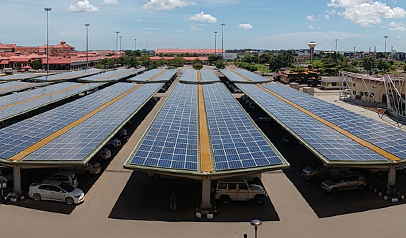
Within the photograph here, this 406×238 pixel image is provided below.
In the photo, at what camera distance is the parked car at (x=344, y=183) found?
50.7 ft

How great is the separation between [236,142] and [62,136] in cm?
→ 891

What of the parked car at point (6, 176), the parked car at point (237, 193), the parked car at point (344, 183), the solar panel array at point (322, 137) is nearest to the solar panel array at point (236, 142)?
the parked car at point (237, 193)

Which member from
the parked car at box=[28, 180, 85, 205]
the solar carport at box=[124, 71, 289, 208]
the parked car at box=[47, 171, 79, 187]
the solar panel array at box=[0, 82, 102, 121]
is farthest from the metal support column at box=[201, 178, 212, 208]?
the solar panel array at box=[0, 82, 102, 121]

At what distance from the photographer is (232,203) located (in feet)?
47.5

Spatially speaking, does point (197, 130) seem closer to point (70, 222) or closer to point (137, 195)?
point (137, 195)

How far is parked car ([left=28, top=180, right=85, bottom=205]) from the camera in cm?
1415

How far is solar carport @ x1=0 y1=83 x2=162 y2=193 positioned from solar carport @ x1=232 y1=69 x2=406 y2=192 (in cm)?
1014

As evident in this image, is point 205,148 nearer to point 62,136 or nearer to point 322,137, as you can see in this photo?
point 322,137

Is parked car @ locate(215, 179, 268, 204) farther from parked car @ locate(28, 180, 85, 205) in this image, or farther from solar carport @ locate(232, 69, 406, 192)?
parked car @ locate(28, 180, 85, 205)

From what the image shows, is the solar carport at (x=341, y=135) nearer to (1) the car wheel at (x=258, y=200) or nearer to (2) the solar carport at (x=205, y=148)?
(2) the solar carport at (x=205, y=148)

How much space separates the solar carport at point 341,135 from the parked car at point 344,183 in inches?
52.9

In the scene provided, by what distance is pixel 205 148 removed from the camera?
15227 millimetres

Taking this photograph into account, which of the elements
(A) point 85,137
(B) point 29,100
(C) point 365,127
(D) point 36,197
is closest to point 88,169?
(A) point 85,137

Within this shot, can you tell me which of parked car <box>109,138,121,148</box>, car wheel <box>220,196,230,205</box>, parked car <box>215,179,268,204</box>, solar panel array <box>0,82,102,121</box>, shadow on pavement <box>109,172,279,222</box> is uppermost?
solar panel array <box>0,82,102,121</box>
